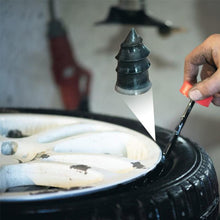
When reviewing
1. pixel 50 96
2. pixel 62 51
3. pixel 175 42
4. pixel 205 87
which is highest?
pixel 205 87

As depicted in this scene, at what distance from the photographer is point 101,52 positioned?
215 cm

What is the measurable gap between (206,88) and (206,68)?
0.21 meters

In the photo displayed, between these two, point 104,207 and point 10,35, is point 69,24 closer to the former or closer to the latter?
point 10,35

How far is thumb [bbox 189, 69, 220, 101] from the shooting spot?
0.78m

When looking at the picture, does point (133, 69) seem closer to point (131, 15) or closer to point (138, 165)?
point (138, 165)

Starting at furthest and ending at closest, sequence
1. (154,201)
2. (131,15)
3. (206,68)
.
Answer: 1. (131,15)
2. (206,68)
3. (154,201)

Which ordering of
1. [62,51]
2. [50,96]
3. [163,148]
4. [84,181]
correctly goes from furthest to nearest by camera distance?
[50,96]
[62,51]
[163,148]
[84,181]

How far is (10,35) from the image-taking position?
1921 mm

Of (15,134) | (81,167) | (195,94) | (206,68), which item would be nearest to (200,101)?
(195,94)

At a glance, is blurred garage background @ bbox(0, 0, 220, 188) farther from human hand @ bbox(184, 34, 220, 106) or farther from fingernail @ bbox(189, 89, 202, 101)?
fingernail @ bbox(189, 89, 202, 101)

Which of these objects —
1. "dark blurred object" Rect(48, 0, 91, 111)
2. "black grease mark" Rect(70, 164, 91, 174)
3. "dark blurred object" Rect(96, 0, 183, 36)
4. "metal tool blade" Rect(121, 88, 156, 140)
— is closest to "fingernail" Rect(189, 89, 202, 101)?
"metal tool blade" Rect(121, 88, 156, 140)

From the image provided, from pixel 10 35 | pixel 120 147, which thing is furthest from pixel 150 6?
pixel 120 147

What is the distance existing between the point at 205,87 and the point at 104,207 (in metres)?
0.35

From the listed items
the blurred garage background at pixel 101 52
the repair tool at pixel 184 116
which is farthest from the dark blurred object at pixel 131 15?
the repair tool at pixel 184 116
